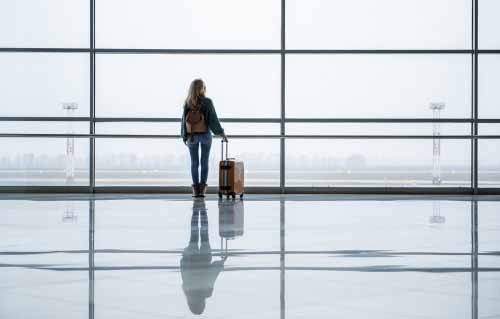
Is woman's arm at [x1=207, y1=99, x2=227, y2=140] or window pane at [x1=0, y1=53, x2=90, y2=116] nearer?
woman's arm at [x1=207, y1=99, x2=227, y2=140]

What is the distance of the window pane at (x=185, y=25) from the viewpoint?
495 inches

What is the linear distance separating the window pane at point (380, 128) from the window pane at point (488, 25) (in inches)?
46.1

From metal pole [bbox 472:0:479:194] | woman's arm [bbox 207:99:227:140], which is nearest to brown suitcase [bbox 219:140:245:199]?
woman's arm [bbox 207:99:227:140]

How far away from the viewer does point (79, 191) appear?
12289mm

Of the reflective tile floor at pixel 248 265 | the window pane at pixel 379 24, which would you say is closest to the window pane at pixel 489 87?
the window pane at pixel 379 24

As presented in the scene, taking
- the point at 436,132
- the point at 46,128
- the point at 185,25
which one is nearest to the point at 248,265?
the point at 46,128

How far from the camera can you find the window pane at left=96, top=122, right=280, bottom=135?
40.7 feet

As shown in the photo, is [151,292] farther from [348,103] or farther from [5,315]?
[348,103]

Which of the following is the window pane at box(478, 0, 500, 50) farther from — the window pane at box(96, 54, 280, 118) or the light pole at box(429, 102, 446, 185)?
the window pane at box(96, 54, 280, 118)

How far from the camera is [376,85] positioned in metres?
13.1

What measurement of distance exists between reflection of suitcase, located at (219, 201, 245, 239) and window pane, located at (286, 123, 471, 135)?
2748mm

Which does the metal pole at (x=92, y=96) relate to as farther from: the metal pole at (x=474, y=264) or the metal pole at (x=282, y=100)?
the metal pole at (x=474, y=264)

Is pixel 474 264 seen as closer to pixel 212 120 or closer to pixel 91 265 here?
pixel 91 265

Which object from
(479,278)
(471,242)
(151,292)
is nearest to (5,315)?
(151,292)
